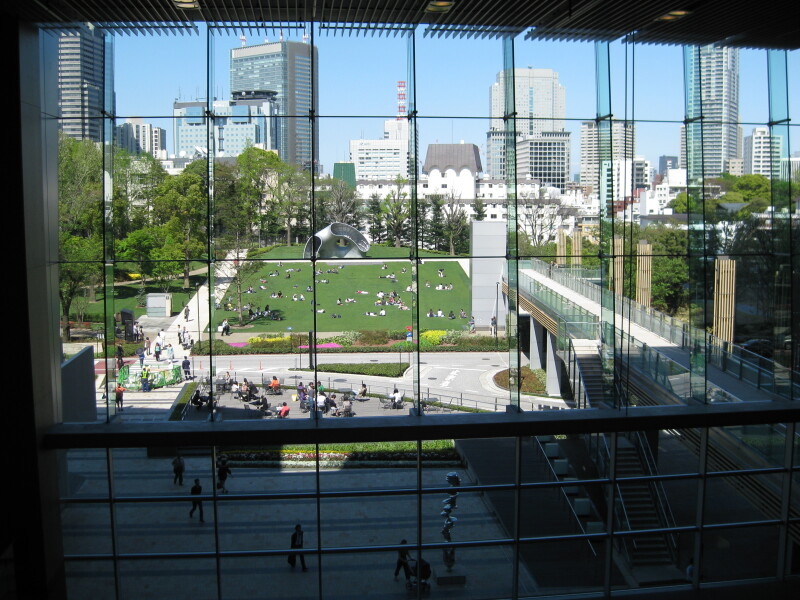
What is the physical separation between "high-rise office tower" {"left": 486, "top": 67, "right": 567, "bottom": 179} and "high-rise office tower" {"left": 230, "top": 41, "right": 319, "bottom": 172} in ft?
6.38

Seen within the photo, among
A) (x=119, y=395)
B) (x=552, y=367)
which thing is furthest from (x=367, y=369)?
(x=119, y=395)

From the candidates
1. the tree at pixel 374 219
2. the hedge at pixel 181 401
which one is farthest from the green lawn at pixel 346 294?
the hedge at pixel 181 401

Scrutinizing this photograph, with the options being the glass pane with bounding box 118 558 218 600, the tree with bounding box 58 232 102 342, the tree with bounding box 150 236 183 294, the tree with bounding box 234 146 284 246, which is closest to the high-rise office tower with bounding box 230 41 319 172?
the tree with bounding box 234 146 284 246

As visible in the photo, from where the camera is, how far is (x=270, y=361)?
27.0ft

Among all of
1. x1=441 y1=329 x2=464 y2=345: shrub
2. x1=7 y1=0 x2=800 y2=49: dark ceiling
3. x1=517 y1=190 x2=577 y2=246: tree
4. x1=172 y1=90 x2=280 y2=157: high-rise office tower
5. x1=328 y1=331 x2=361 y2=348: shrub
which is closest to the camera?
x1=7 y1=0 x2=800 y2=49: dark ceiling

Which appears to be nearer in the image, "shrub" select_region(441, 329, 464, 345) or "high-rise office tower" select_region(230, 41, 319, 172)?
"high-rise office tower" select_region(230, 41, 319, 172)

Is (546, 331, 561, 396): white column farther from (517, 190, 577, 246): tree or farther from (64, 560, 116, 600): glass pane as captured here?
(64, 560, 116, 600): glass pane

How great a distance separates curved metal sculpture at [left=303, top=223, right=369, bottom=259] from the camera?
23.9 ft

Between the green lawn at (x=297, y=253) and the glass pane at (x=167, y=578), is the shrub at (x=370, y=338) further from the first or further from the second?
the glass pane at (x=167, y=578)

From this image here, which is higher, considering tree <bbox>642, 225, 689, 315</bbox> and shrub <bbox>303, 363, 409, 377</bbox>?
tree <bbox>642, 225, 689, 315</bbox>

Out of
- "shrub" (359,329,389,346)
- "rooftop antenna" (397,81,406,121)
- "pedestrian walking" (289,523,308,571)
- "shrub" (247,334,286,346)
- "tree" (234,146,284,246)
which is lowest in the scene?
"pedestrian walking" (289,523,308,571)

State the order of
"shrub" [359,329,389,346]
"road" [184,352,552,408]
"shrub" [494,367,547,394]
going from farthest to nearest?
"shrub" [359,329,389,346]
"shrub" [494,367,547,394]
"road" [184,352,552,408]

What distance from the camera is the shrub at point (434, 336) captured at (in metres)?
9.79

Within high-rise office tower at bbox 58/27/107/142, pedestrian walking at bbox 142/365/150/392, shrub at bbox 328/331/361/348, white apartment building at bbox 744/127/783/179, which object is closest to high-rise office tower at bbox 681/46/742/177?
white apartment building at bbox 744/127/783/179
